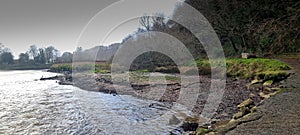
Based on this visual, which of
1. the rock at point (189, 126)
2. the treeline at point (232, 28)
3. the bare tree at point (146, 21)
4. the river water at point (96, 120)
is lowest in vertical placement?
the river water at point (96, 120)

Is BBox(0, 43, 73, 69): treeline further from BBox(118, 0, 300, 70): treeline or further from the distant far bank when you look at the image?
BBox(118, 0, 300, 70): treeline

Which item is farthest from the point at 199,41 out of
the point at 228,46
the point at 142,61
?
the point at 142,61

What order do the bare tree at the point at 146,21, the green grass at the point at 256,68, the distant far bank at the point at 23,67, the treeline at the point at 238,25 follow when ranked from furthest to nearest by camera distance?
the distant far bank at the point at 23,67 → the bare tree at the point at 146,21 → the green grass at the point at 256,68 → the treeline at the point at 238,25

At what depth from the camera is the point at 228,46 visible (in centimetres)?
3047

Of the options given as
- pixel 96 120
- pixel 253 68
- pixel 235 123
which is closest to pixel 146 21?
pixel 253 68

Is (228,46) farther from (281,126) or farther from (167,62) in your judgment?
(281,126)

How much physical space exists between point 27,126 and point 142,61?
85.0 ft

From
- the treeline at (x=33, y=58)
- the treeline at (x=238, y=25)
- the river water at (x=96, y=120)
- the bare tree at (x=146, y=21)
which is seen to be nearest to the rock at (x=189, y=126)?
the river water at (x=96, y=120)

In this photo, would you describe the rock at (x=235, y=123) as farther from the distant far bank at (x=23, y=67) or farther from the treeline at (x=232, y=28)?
the distant far bank at (x=23, y=67)

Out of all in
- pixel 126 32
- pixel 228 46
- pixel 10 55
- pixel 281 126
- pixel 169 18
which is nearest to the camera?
pixel 281 126

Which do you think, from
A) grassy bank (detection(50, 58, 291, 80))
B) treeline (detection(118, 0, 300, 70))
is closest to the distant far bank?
treeline (detection(118, 0, 300, 70))

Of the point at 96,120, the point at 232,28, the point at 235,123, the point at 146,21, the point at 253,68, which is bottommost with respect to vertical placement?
the point at 96,120

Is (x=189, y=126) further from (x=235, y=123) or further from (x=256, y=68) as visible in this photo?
(x=256, y=68)

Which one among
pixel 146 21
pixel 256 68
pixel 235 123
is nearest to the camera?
pixel 235 123
